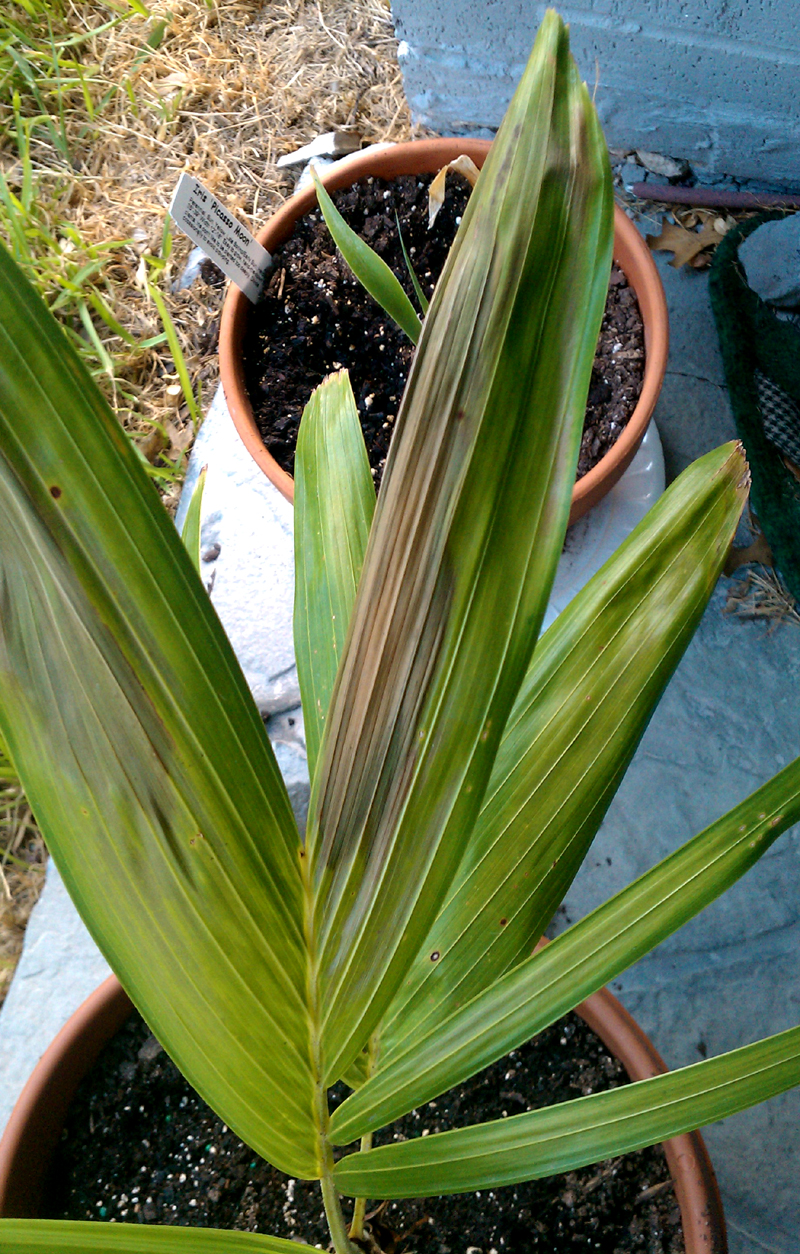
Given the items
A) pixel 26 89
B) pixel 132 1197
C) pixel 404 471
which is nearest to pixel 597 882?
pixel 132 1197

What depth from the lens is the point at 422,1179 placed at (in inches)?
15.3

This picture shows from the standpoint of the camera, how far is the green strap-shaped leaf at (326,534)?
0.54 meters

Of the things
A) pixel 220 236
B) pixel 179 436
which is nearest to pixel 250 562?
pixel 179 436

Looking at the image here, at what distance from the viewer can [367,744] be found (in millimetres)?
349

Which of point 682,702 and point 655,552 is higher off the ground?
point 655,552

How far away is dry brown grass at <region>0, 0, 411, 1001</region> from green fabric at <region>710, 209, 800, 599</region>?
0.55 metres

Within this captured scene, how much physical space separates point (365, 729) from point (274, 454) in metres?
0.66

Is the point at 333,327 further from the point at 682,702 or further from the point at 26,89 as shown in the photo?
the point at 26,89

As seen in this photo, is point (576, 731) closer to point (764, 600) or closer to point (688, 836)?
point (688, 836)

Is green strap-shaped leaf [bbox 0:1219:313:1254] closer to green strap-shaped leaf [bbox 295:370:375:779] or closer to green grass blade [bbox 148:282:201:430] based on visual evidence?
green strap-shaped leaf [bbox 295:370:375:779]

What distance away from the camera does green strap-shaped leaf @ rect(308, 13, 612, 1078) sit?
32cm

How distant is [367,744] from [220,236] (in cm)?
72

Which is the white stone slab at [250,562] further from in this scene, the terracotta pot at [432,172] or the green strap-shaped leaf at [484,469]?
the green strap-shaped leaf at [484,469]

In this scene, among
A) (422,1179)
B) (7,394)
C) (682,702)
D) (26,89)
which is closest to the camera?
(7,394)
